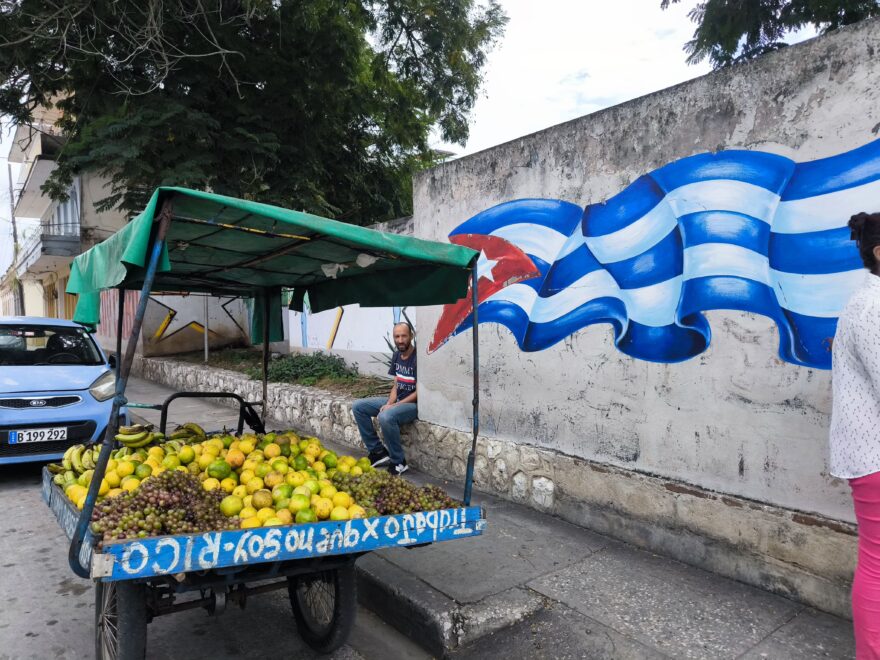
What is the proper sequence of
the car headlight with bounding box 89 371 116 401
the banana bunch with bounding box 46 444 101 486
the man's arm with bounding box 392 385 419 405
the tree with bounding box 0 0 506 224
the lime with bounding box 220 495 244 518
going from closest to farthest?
the lime with bounding box 220 495 244 518 < the banana bunch with bounding box 46 444 101 486 < the man's arm with bounding box 392 385 419 405 < the car headlight with bounding box 89 371 116 401 < the tree with bounding box 0 0 506 224

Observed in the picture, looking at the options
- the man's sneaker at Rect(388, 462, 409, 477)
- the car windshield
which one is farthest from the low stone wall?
the car windshield

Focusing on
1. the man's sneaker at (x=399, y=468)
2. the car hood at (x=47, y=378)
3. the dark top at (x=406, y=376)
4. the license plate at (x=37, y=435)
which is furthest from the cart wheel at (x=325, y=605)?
the car hood at (x=47, y=378)

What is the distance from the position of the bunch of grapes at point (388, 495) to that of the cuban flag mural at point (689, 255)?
6.13ft

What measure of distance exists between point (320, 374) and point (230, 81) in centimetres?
477

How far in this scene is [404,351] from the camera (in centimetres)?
614

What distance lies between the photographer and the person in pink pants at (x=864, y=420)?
2291 mm

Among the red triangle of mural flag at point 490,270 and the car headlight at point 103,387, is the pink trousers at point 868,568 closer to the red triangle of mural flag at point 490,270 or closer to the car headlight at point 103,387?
the red triangle of mural flag at point 490,270

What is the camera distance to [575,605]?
3350 mm

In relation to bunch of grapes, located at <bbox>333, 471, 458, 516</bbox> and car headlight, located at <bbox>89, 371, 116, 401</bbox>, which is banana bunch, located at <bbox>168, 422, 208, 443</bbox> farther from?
car headlight, located at <bbox>89, 371, 116, 401</bbox>

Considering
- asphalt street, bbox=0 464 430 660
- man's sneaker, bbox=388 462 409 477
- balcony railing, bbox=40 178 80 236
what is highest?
balcony railing, bbox=40 178 80 236

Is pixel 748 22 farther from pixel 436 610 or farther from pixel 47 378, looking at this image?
pixel 47 378

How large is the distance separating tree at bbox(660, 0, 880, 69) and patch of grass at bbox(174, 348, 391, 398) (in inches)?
259

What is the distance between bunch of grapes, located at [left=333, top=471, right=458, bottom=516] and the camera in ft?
9.61

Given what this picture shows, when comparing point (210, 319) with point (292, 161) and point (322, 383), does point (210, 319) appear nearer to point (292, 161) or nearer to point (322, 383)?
point (292, 161)
